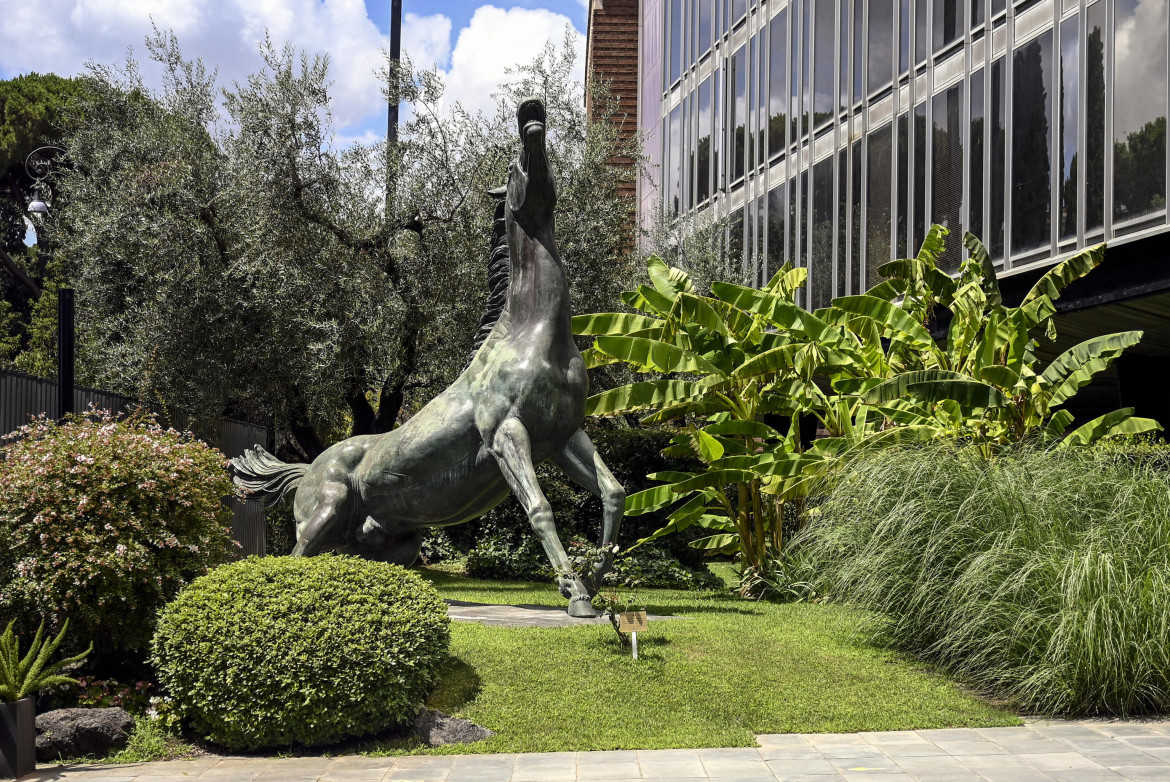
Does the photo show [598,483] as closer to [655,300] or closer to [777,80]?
[655,300]

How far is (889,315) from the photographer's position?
12109 mm

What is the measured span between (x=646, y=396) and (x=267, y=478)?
5668 millimetres

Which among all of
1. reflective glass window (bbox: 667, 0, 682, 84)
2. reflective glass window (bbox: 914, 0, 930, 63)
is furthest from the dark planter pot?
reflective glass window (bbox: 667, 0, 682, 84)

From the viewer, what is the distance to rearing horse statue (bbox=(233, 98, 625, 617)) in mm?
7348

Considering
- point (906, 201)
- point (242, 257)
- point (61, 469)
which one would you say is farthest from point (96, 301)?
point (906, 201)

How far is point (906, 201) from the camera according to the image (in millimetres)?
18031

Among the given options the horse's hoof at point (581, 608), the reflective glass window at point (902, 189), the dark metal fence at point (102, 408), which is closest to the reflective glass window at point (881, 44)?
the reflective glass window at point (902, 189)

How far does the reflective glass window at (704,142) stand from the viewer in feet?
90.0

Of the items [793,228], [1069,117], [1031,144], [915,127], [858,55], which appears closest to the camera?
[1069,117]

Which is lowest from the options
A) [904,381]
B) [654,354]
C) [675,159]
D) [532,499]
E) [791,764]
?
[791,764]

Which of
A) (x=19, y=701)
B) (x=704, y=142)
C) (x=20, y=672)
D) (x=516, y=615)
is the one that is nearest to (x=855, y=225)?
(x=704, y=142)

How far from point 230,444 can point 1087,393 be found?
1861 centimetres

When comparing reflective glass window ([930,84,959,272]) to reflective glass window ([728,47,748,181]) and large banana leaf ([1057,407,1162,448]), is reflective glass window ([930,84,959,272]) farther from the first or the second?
reflective glass window ([728,47,748,181])

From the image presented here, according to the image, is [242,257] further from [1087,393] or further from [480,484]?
[1087,393]
